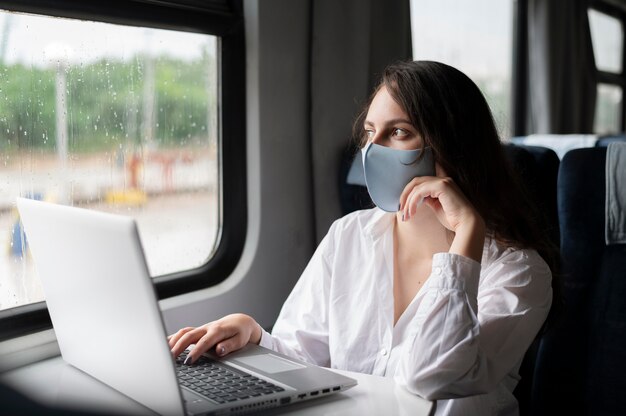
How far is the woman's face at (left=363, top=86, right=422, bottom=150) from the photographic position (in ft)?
4.76

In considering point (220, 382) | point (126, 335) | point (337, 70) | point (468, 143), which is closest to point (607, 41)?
point (337, 70)

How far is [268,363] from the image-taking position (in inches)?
49.5

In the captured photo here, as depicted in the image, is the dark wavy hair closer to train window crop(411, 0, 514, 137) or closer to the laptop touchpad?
the laptop touchpad

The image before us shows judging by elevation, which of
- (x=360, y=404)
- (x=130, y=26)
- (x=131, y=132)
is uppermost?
(x=130, y=26)

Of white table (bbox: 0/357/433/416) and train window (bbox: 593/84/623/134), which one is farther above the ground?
train window (bbox: 593/84/623/134)

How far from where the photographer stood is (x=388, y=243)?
1.55 meters

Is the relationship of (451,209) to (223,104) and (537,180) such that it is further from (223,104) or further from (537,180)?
(223,104)

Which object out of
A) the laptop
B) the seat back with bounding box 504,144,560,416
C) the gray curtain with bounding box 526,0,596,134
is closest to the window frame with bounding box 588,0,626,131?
the gray curtain with bounding box 526,0,596,134

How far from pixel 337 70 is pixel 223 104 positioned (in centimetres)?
41

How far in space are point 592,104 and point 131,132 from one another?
3324mm

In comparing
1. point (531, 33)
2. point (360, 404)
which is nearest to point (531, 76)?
point (531, 33)

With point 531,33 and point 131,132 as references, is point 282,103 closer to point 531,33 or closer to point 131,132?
point 131,132

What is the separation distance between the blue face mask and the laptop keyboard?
463mm

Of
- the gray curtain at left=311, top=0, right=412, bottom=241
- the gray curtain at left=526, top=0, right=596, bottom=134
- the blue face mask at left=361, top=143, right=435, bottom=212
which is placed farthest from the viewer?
the gray curtain at left=526, top=0, right=596, bottom=134
